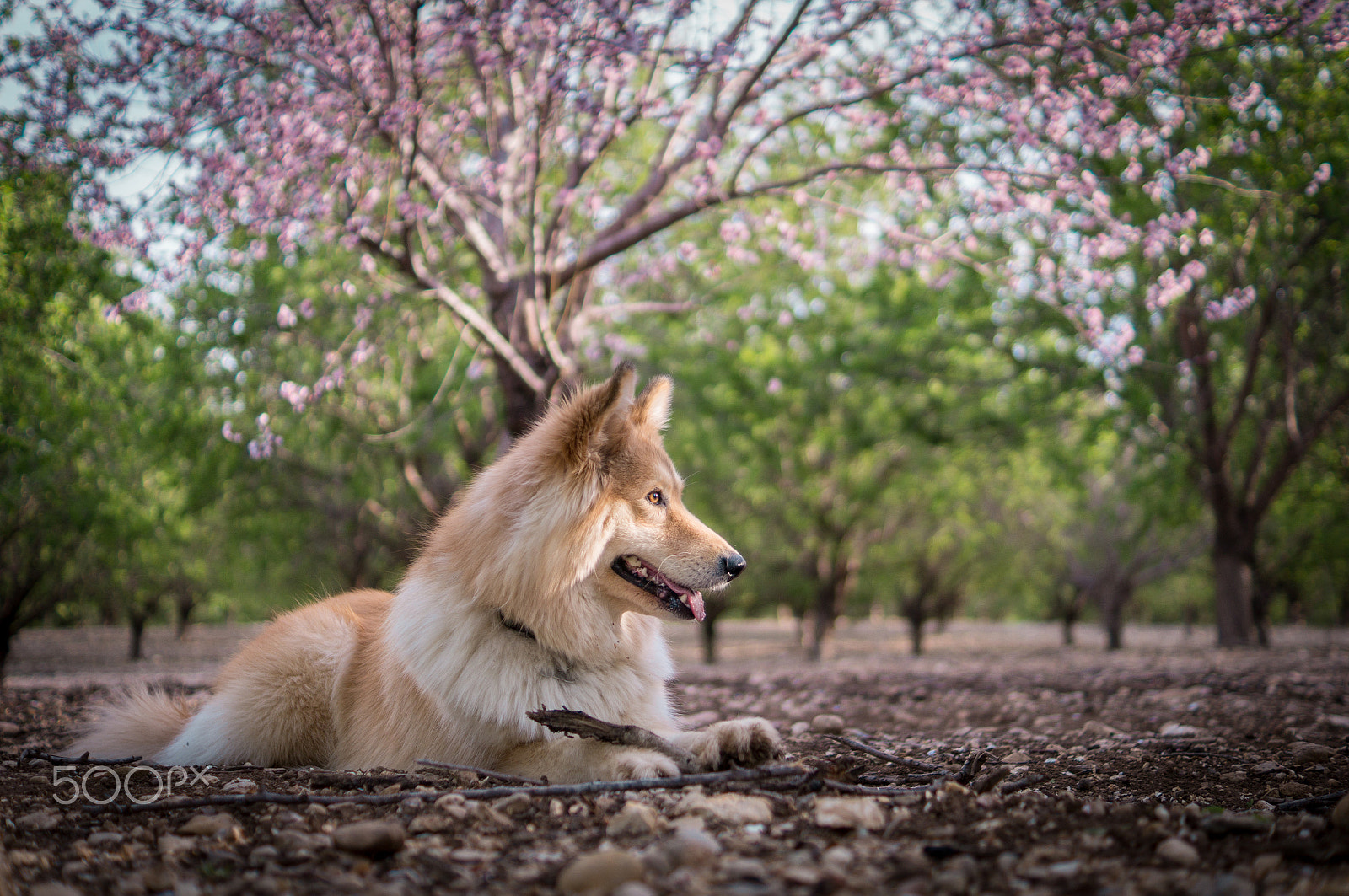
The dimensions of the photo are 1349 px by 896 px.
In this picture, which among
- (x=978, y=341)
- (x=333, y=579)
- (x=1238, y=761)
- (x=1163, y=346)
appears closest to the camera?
(x=1238, y=761)

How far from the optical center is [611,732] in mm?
3006

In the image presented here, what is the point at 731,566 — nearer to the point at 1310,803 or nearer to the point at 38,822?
the point at 1310,803

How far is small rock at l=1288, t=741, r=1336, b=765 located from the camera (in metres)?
3.70

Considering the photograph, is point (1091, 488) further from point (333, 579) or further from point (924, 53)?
point (333, 579)

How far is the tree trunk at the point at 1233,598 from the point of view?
11133 mm

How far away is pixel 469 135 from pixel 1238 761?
934 centimetres

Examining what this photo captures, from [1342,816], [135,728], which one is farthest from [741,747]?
[135,728]

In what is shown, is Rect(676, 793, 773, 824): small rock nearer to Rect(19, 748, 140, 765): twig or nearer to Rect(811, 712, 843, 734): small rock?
Rect(811, 712, 843, 734): small rock

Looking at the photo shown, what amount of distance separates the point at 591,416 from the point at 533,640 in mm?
1016

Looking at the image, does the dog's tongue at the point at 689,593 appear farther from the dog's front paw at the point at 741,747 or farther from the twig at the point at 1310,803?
the twig at the point at 1310,803

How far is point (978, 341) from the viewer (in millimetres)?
11633

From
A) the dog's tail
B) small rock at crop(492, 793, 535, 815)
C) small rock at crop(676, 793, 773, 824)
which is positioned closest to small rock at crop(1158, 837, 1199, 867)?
small rock at crop(676, 793, 773, 824)

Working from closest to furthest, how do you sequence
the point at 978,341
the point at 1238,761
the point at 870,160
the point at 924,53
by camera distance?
the point at 1238,761 < the point at 924,53 < the point at 870,160 < the point at 978,341

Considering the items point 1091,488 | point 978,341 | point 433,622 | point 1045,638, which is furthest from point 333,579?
point 1045,638
